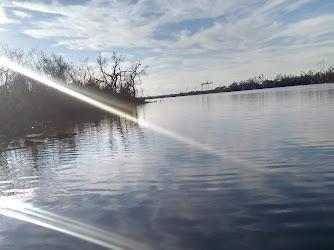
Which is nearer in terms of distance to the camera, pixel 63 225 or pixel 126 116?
pixel 63 225

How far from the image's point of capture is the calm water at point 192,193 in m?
7.59

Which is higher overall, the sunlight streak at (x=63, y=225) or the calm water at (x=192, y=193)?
the calm water at (x=192, y=193)

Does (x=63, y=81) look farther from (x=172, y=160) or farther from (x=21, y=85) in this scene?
(x=172, y=160)

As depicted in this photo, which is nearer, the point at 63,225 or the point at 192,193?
the point at 63,225

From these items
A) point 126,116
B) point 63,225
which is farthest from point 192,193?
point 126,116

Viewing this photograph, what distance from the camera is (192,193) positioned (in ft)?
35.3

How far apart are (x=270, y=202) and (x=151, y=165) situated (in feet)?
24.1

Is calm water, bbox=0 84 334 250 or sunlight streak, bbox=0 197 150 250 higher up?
calm water, bbox=0 84 334 250

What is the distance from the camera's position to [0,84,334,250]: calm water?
24.9ft

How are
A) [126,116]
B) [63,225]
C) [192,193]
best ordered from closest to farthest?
1. [63,225]
2. [192,193]
3. [126,116]

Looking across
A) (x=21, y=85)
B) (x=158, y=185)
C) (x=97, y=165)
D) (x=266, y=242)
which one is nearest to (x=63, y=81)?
(x=21, y=85)

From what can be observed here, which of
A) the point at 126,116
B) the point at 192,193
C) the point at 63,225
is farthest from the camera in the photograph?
the point at 126,116

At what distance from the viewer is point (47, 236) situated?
823cm

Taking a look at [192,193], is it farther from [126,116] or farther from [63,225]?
[126,116]
